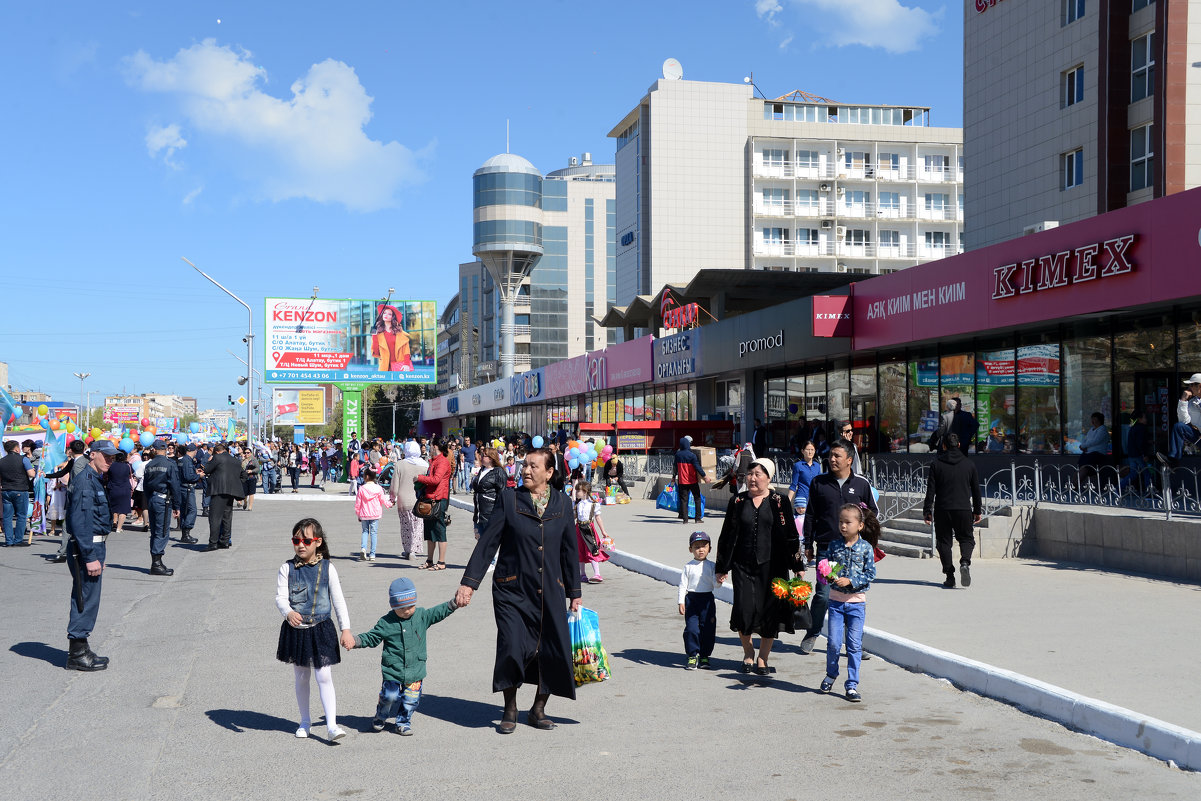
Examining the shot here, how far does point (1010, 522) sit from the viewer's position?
14.7 metres

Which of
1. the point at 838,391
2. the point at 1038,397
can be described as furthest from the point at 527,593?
the point at 838,391

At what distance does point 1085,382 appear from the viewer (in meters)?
19.5

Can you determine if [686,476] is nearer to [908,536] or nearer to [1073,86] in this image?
[908,536]

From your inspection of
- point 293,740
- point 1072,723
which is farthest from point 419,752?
point 1072,723

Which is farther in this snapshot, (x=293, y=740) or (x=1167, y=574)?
(x=1167, y=574)

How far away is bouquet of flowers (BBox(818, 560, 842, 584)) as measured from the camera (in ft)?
23.8

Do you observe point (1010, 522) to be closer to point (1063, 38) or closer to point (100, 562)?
point (100, 562)

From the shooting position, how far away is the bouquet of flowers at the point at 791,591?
770 centimetres

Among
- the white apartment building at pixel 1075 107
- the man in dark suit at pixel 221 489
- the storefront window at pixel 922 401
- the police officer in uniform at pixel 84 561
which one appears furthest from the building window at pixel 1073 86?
the police officer in uniform at pixel 84 561

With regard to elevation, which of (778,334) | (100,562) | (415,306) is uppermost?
(415,306)

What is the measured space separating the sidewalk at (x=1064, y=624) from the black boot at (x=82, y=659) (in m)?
5.52

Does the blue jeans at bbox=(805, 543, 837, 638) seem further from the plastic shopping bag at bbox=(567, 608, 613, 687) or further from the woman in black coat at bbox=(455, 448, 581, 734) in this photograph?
the woman in black coat at bbox=(455, 448, 581, 734)

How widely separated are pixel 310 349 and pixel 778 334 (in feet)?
94.3

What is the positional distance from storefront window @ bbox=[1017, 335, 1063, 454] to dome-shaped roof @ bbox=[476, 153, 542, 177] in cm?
7837
